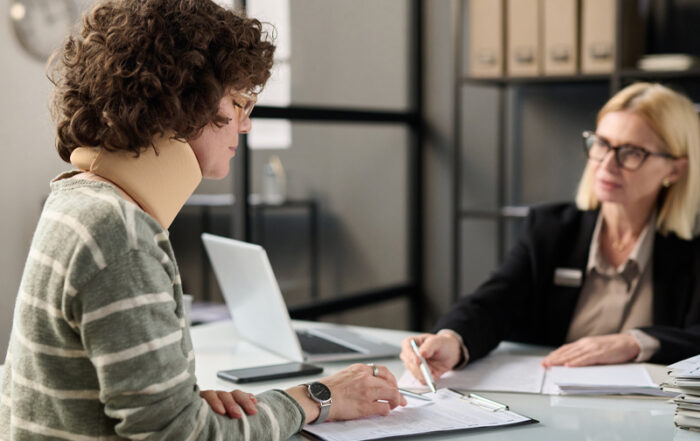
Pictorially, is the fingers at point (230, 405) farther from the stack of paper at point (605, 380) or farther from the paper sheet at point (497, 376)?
the stack of paper at point (605, 380)

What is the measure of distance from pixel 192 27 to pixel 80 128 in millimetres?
187

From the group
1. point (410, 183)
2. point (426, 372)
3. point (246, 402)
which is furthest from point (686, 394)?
point (410, 183)

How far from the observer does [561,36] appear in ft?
10.2

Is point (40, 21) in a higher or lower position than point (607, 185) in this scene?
higher

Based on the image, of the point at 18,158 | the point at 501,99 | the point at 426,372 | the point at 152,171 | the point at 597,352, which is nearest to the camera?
the point at 152,171

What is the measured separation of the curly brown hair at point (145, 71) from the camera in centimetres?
98

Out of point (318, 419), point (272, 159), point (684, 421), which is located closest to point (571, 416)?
point (684, 421)

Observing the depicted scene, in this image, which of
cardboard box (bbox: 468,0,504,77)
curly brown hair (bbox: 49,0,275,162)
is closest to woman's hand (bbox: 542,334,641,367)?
curly brown hair (bbox: 49,0,275,162)

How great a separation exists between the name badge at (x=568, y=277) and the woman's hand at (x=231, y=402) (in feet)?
3.76

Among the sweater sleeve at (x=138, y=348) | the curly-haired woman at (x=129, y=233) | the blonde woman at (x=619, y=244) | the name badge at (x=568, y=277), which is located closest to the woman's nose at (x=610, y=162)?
the blonde woman at (x=619, y=244)

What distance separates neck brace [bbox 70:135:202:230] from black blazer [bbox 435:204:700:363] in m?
0.89

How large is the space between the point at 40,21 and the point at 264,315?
4.52 feet

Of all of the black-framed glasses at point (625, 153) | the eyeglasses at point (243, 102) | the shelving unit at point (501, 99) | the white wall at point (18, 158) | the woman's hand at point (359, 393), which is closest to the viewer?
the eyeglasses at point (243, 102)

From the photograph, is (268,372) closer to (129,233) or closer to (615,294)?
(129,233)
